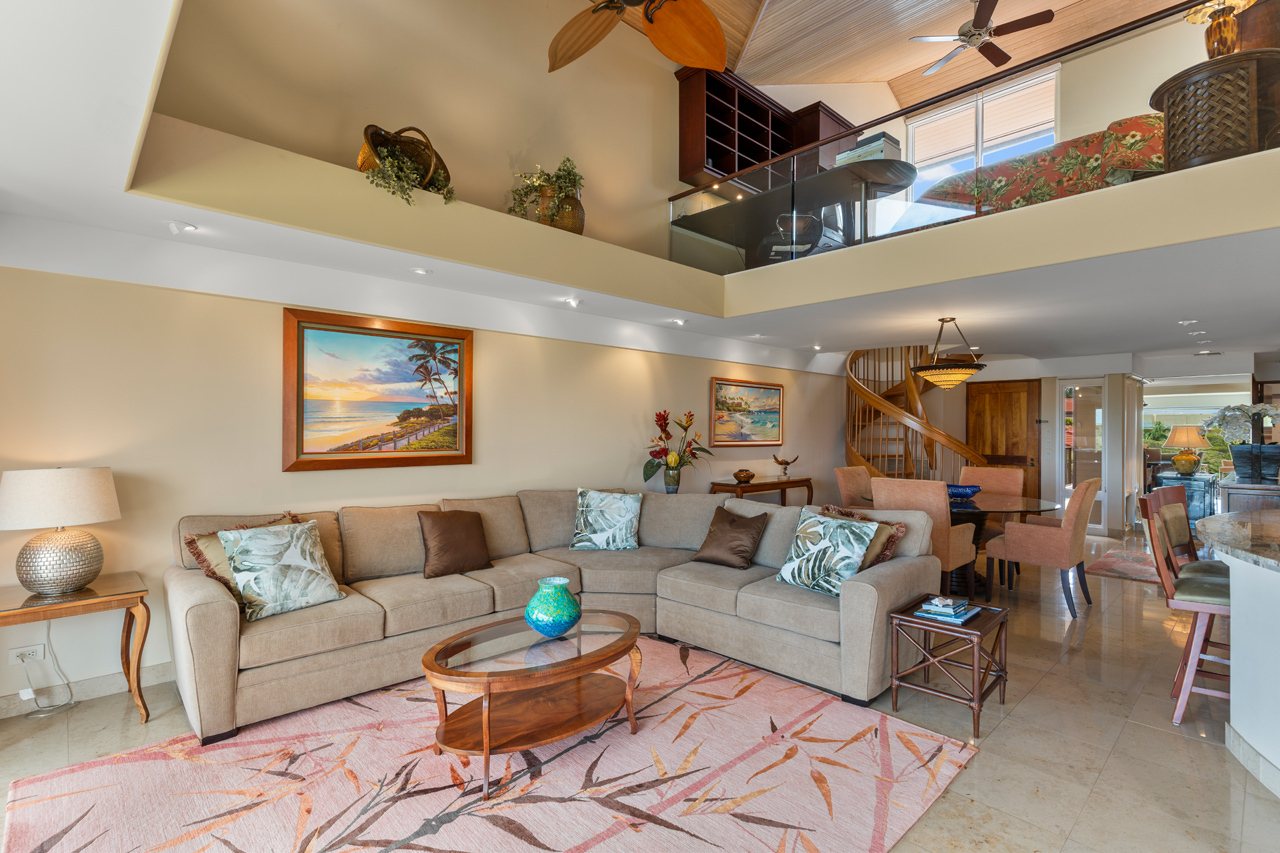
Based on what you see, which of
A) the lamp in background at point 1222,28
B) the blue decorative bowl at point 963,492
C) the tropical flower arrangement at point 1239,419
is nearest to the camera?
the lamp in background at point 1222,28

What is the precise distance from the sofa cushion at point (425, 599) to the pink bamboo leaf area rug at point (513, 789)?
1.52ft

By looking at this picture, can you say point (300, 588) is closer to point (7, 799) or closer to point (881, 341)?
point (7, 799)

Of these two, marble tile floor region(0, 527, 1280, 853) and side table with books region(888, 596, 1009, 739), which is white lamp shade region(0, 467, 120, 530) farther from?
side table with books region(888, 596, 1009, 739)

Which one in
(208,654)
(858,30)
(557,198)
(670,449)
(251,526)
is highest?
(858,30)

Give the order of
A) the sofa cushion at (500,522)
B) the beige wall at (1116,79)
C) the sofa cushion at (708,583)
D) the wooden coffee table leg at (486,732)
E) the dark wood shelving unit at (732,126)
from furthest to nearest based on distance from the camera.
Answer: the dark wood shelving unit at (732,126) → the sofa cushion at (500,522) → the sofa cushion at (708,583) → the beige wall at (1116,79) → the wooden coffee table leg at (486,732)

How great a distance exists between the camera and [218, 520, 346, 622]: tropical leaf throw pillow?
116 inches

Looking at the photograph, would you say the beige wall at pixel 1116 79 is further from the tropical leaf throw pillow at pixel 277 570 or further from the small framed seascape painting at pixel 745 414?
the tropical leaf throw pillow at pixel 277 570

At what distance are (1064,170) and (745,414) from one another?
3788 millimetres

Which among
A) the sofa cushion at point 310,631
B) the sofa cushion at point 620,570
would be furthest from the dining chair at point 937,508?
the sofa cushion at point 310,631

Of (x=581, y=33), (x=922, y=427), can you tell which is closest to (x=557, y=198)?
(x=581, y=33)

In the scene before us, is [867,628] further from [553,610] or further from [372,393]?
[372,393]

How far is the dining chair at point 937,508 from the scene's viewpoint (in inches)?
169

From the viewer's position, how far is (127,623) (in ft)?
9.91

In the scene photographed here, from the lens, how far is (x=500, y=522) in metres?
4.34
